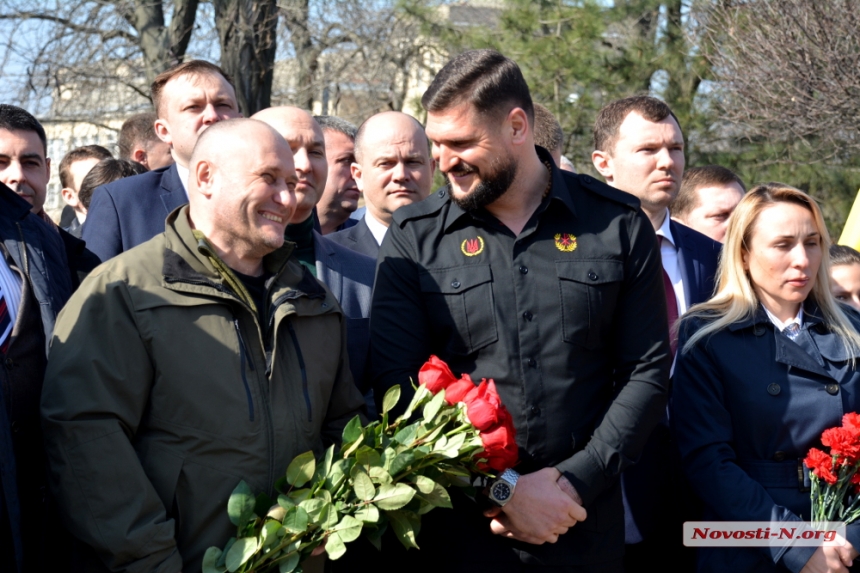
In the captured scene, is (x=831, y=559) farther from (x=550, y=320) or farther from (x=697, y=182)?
(x=697, y=182)

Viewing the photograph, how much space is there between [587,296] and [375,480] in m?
0.97

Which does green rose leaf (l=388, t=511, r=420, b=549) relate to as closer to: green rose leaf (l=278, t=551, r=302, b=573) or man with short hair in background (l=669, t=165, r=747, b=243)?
green rose leaf (l=278, t=551, r=302, b=573)

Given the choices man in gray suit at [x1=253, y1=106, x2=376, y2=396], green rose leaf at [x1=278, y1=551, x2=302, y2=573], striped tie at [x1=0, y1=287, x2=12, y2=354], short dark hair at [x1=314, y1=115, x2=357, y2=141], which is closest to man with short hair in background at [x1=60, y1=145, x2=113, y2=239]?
short dark hair at [x1=314, y1=115, x2=357, y2=141]

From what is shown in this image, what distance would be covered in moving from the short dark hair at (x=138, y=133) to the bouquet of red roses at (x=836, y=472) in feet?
15.7

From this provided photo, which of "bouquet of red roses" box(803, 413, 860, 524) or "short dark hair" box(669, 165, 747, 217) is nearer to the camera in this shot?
"bouquet of red roses" box(803, 413, 860, 524)

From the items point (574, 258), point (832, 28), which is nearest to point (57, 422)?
point (574, 258)

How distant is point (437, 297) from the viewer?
3.23 m

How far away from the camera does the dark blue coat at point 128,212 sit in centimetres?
391

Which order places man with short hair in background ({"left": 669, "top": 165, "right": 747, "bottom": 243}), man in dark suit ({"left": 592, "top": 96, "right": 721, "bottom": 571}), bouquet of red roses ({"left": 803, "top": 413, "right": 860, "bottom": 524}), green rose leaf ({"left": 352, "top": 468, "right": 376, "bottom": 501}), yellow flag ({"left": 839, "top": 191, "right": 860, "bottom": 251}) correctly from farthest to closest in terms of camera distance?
yellow flag ({"left": 839, "top": 191, "right": 860, "bottom": 251}) → man with short hair in background ({"left": 669, "top": 165, "right": 747, "bottom": 243}) → man in dark suit ({"left": 592, "top": 96, "right": 721, "bottom": 571}) → bouquet of red roses ({"left": 803, "top": 413, "right": 860, "bottom": 524}) → green rose leaf ({"left": 352, "top": 468, "right": 376, "bottom": 501})

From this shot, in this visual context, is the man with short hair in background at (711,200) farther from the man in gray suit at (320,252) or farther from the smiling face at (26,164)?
the smiling face at (26,164)

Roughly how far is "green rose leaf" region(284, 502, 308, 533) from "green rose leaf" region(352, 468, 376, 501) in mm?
164

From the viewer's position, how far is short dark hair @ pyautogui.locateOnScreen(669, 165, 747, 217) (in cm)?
532

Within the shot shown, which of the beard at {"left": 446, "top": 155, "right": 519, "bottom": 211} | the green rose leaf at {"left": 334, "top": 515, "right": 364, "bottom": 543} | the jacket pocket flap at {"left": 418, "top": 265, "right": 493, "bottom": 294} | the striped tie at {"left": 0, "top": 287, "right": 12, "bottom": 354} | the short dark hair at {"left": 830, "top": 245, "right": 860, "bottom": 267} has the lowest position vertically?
the green rose leaf at {"left": 334, "top": 515, "right": 364, "bottom": 543}

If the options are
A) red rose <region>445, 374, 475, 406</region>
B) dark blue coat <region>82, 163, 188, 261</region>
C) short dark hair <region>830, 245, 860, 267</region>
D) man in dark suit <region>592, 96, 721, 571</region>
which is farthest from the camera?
short dark hair <region>830, 245, 860, 267</region>
